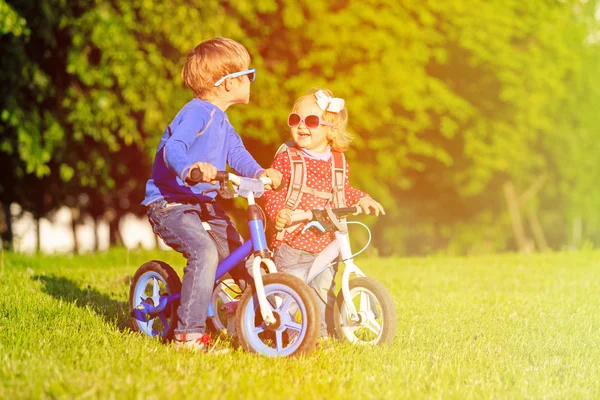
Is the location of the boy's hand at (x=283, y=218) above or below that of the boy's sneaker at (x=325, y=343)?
above

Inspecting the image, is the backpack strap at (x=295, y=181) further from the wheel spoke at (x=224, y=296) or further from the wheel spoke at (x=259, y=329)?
the wheel spoke at (x=259, y=329)

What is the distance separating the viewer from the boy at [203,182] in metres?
5.29

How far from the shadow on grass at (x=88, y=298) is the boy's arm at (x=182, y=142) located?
69.5 inches

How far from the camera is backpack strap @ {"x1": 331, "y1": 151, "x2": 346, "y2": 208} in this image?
19.6 feet

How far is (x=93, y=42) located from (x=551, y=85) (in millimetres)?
15393

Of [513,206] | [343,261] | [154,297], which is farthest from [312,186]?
[513,206]

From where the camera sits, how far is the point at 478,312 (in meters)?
7.70

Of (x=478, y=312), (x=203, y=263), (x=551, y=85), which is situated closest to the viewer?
(x=203, y=263)

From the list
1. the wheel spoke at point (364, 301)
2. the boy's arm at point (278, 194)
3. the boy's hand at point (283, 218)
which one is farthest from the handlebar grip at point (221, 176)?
the wheel spoke at point (364, 301)

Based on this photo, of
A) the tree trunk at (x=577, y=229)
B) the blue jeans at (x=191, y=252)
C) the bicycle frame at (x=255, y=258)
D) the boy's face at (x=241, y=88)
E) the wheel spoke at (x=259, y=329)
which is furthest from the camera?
the tree trunk at (x=577, y=229)

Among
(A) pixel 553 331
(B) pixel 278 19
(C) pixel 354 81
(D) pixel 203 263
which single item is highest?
(B) pixel 278 19

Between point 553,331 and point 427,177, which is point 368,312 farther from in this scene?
point 427,177

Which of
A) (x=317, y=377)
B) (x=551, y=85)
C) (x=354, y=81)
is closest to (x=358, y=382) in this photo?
(x=317, y=377)

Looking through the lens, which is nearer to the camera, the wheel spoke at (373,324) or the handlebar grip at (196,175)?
the handlebar grip at (196,175)
